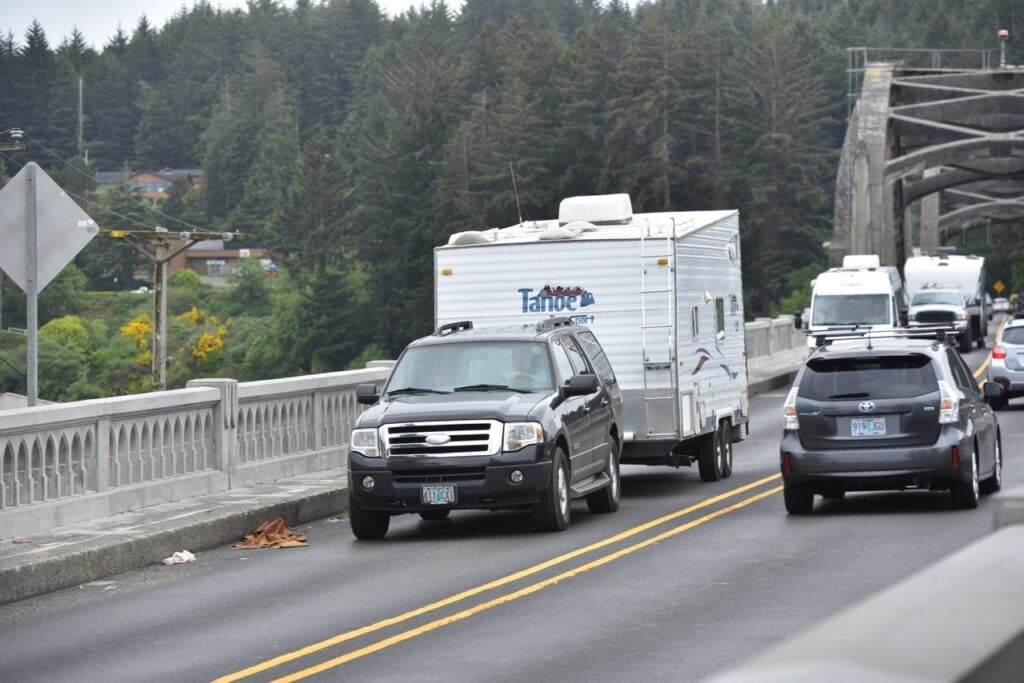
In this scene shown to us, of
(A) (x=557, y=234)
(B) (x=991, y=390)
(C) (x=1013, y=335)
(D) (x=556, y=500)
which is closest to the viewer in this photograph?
(D) (x=556, y=500)

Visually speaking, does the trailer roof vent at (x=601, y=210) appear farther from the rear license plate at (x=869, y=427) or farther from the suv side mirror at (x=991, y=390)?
the rear license plate at (x=869, y=427)

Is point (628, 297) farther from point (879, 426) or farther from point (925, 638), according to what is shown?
point (925, 638)

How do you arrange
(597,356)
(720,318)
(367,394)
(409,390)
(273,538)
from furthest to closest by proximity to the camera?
(720,318), (597,356), (409,390), (367,394), (273,538)

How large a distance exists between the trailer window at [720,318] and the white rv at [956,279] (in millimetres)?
36457

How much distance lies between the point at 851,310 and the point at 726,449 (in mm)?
22500

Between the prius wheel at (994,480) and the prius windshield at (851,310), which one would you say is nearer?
the prius wheel at (994,480)

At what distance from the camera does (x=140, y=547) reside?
13922mm

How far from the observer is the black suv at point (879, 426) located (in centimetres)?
1580

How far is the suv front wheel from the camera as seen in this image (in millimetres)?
15195

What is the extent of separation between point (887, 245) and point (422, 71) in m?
69.6

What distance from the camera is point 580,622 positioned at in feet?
34.6

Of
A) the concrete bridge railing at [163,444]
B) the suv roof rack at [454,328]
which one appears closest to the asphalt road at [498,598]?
the concrete bridge railing at [163,444]

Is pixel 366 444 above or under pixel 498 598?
above

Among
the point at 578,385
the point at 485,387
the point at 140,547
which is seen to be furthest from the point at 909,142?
the point at 140,547
